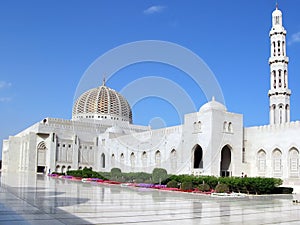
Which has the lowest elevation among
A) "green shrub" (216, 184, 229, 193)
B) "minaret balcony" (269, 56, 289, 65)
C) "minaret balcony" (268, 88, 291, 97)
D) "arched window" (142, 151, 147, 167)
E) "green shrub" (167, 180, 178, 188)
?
"green shrub" (167, 180, 178, 188)

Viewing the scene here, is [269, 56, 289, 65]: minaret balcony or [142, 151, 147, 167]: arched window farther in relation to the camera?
[142, 151, 147, 167]: arched window

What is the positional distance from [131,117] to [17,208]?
40.6 meters

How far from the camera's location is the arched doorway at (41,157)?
3700cm

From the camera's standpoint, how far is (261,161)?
22.9m

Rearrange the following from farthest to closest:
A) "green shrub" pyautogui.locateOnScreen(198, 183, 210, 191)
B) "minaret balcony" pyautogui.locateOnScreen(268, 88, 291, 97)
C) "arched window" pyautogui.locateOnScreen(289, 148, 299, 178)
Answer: "minaret balcony" pyautogui.locateOnScreen(268, 88, 291, 97) < "arched window" pyautogui.locateOnScreen(289, 148, 299, 178) < "green shrub" pyautogui.locateOnScreen(198, 183, 210, 191)

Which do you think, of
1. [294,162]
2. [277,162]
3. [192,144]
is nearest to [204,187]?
[294,162]

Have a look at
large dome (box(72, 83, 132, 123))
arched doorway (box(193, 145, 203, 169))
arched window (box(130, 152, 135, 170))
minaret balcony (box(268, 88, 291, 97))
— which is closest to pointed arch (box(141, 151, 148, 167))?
arched window (box(130, 152, 135, 170))

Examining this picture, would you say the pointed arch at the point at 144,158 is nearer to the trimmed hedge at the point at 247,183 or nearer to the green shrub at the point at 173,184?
the green shrub at the point at 173,184

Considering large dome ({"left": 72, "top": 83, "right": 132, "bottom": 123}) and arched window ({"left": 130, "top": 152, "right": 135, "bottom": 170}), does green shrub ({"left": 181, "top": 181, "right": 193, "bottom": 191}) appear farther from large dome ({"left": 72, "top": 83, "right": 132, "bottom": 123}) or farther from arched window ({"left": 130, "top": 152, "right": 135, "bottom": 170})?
large dome ({"left": 72, "top": 83, "right": 132, "bottom": 123})

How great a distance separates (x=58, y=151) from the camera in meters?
37.1

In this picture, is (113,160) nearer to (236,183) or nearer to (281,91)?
(281,91)

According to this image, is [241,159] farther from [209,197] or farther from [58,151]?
[58,151]

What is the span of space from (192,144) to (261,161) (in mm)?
4507

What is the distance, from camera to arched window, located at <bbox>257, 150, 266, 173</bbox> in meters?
22.7
